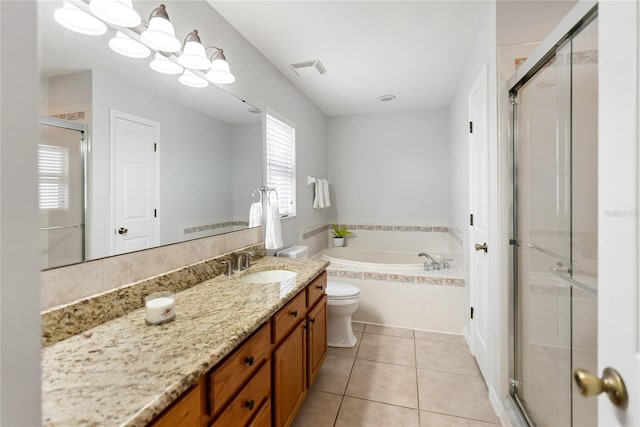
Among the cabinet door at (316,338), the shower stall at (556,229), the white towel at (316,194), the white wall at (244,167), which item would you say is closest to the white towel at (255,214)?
the white wall at (244,167)

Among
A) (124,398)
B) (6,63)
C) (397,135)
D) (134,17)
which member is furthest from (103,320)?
(397,135)

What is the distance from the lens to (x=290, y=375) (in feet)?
4.89

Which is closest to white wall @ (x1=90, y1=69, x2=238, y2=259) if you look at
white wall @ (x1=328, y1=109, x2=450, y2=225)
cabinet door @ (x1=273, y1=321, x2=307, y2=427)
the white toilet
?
cabinet door @ (x1=273, y1=321, x2=307, y2=427)

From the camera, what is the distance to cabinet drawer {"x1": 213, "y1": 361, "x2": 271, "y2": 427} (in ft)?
3.21

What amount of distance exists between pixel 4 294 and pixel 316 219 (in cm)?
337

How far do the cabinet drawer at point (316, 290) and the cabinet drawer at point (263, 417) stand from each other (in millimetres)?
590

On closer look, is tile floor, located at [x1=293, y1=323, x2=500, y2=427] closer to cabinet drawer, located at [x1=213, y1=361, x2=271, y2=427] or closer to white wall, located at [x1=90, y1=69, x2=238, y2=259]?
Result: cabinet drawer, located at [x1=213, y1=361, x2=271, y2=427]

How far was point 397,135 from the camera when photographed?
158 inches

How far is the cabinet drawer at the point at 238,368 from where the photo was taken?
911 millimetres

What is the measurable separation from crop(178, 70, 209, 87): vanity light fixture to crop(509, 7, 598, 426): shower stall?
170 cm

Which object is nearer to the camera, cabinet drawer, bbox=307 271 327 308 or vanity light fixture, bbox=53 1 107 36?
vanity light fixture, bbox=53 1 107 36

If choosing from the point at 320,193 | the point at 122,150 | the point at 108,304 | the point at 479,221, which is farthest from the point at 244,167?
the point at 479,221

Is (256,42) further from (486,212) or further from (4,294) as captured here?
(4,294)

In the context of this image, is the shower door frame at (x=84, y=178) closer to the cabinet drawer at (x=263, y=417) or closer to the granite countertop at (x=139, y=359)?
the granite countertop at (x=139, y=359)
